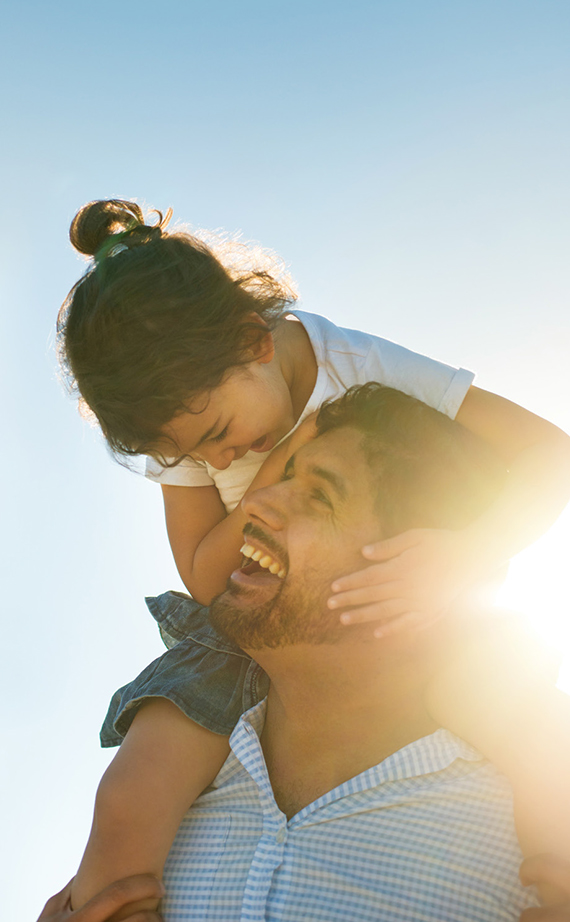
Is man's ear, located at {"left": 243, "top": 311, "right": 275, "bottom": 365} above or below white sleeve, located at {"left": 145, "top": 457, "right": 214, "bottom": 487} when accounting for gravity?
above

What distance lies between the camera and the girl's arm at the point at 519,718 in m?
1.98

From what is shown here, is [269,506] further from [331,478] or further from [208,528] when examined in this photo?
[208,528]

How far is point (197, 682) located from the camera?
2758mm

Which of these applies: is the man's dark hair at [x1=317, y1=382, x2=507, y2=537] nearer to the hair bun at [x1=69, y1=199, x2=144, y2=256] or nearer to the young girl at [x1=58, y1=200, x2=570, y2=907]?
the young girl at [x1=58, y1=200, x2=570, y2=907]

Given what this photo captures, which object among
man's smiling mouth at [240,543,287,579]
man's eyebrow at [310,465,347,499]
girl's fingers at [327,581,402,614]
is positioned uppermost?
man's eyebrow at [310,465,347,499]

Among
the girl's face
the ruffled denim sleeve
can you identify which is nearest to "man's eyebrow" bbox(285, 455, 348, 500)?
the girl's face

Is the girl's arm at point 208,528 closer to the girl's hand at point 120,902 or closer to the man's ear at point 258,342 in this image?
the man's ear at point 258,342

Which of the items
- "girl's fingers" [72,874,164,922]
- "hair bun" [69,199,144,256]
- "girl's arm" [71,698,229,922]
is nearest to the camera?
"girl's fingers" [72,874,164,922]

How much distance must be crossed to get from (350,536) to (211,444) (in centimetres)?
74

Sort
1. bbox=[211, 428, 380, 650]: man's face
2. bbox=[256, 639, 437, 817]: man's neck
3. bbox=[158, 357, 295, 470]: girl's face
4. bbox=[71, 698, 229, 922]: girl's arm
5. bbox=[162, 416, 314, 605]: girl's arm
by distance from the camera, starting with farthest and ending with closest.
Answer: bbox=[162, 416, 314, 605]: girl's arm → bbox=[158, 357, 295, 470]: girl's face → bbox=[211, 428, 380, 650]: man's face → bbox=[256, 639, 437, 817]: man's neck → bbox=[71, 698, 229, 922]: girl's arm

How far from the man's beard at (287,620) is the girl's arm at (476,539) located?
0.24ft

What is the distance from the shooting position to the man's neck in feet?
7.83

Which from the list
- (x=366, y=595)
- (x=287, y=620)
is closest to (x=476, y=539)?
(x=366, y=595)

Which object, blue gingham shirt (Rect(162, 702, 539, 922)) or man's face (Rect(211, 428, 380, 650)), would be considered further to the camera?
man's face (Rect(211, 428, 380, 650))
